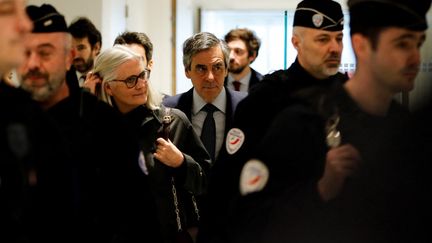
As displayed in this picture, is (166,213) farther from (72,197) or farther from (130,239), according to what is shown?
(72,197)

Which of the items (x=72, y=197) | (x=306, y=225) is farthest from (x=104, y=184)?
(x=306, y=225)

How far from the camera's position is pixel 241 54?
4.38 meters

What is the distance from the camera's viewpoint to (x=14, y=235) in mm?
1450

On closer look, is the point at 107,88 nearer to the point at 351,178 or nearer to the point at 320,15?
the point at 320,15

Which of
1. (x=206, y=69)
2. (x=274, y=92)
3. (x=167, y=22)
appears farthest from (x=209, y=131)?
(x=167, y=22)

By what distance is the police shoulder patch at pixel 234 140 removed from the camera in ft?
6.07

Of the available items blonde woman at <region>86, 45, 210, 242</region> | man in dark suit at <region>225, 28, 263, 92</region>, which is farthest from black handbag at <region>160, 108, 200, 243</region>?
man in dark suit at <region>225, 28, 263, 92</region>

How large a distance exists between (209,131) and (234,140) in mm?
883

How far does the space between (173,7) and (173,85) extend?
575mm

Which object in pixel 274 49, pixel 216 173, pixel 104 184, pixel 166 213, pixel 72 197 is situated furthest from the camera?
pixel 274 49

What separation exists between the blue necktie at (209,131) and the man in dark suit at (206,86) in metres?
0.01

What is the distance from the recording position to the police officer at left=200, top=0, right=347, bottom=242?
179 cm

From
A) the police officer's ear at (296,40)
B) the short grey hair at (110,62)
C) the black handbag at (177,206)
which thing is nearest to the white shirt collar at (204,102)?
the black handbag at (177,206)

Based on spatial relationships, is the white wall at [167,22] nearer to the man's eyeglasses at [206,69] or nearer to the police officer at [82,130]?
the man's eyeglasses at [206,69]
